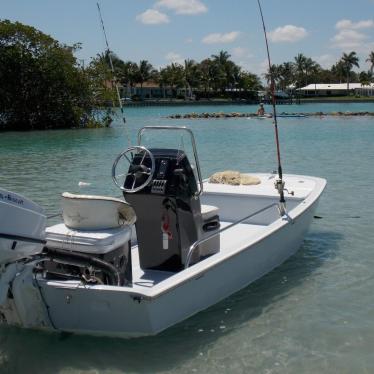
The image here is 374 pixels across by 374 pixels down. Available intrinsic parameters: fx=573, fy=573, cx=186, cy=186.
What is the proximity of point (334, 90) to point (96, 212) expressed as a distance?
125 meters

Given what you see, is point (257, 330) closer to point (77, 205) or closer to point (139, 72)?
point (77, 205)

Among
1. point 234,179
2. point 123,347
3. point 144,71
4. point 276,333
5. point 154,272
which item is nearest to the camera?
point 123,347

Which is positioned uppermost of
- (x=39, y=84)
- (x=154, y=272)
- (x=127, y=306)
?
(x=39, y=84)

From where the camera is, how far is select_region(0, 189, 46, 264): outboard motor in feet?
14.2

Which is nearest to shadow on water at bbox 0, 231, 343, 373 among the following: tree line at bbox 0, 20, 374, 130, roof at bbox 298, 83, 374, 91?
tree line at bbox 0, 20, 374, 130

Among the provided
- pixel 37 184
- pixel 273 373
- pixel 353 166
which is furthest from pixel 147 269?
pixel 353 166

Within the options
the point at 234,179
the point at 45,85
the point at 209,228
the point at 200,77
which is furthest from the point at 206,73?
the point at 209,228

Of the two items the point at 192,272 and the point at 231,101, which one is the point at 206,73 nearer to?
the point at 231,101

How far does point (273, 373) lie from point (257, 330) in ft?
2.59

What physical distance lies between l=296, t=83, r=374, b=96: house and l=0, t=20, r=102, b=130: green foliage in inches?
3389

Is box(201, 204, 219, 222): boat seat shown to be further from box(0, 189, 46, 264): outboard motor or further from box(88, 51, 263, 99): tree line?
box(88, 51, 263, 99): tree line

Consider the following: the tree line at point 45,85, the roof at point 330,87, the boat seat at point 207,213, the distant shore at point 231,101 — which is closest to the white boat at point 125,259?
the boat seat at point 207,213

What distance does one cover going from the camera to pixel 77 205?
16.0 ft

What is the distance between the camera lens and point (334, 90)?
123250mm
